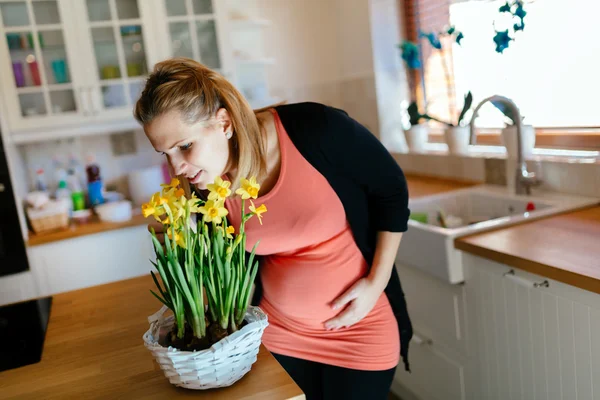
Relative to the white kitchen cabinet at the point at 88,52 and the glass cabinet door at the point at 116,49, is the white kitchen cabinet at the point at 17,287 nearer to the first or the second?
the white kitchen cabinet at the point at 88,52

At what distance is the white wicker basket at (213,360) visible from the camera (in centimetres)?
74

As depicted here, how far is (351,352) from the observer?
116 centimetres

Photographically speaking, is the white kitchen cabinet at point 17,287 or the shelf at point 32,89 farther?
the shelf at point 32,89

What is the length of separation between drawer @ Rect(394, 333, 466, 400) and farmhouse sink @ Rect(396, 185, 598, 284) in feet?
1.02

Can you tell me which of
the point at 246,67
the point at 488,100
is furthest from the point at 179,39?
the point at 488,100

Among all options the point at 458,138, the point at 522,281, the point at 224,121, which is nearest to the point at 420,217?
the point at 458,138

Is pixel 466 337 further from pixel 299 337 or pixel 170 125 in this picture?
pixel 170 125

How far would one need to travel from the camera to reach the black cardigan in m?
1.11

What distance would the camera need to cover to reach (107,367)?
0.91 meters

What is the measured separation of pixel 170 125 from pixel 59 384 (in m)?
0.46

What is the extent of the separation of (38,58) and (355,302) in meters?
2.11

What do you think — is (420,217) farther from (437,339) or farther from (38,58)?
(38,58)

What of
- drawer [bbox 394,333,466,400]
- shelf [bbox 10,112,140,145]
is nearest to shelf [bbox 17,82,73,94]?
shelf [bbox 10,112,140,145]

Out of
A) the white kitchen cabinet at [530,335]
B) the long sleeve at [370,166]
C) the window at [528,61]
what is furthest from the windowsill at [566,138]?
the long sleeve at [370,166]
